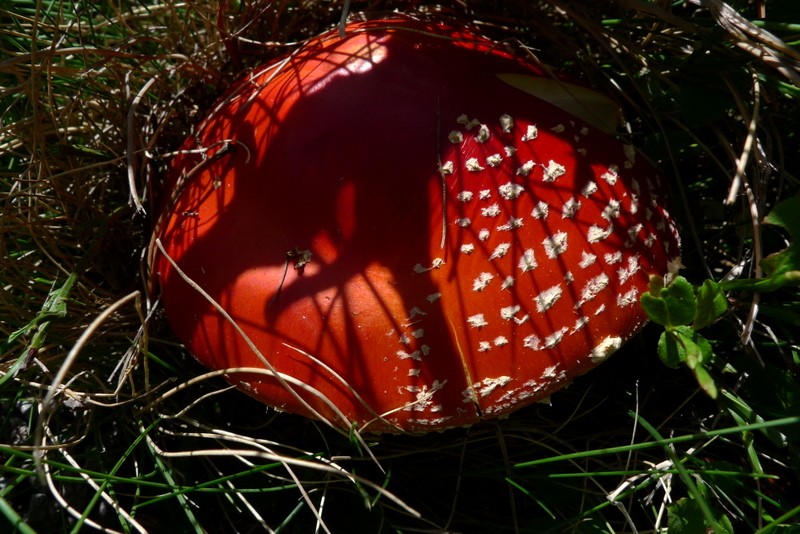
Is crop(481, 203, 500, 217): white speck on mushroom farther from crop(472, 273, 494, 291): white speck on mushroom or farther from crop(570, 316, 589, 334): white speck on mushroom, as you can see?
crop(570, 316, 589, 334): white speck on mushroom

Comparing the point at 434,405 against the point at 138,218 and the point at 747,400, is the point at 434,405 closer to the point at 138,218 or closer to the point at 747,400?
the point at 747,400

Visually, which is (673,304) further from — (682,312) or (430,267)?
(430,267)

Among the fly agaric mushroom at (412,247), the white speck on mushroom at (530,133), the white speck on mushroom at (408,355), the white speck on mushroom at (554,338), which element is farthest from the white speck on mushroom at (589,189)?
the white speck on mushroom at (408,355)

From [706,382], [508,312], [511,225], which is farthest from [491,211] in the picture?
[706,382]

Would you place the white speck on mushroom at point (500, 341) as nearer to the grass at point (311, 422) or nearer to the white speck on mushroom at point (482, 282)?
the white speck on mushroom at point (482, 282)

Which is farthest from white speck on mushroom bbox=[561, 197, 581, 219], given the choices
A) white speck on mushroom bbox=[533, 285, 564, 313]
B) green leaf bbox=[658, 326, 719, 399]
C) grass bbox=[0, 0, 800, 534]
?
grass bbox=[0, 0, 800, 534]

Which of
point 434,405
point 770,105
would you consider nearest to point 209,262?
point 434,405
